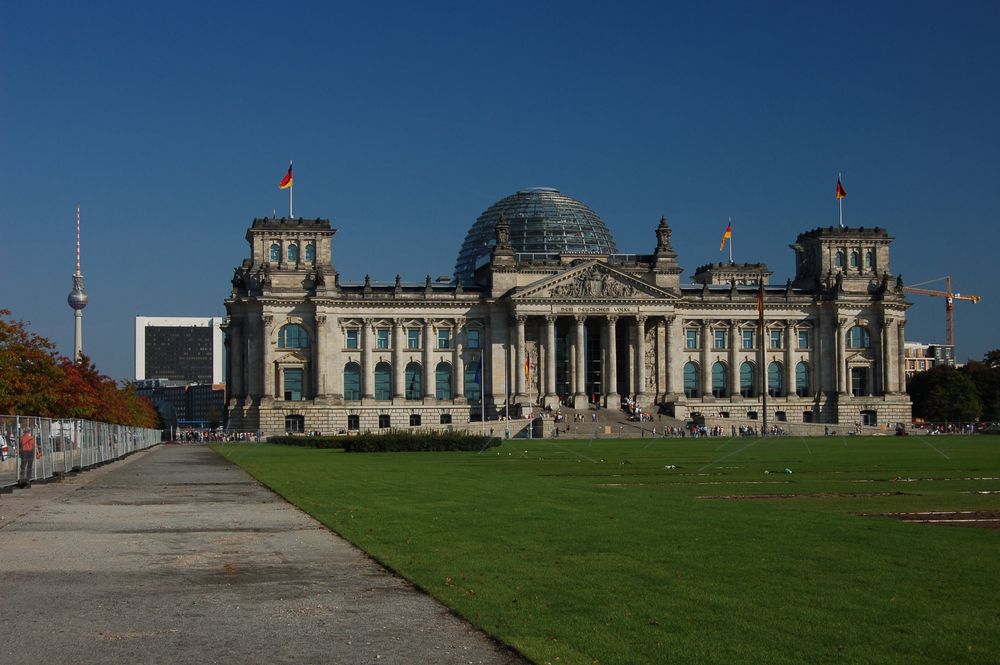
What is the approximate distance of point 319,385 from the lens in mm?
150750

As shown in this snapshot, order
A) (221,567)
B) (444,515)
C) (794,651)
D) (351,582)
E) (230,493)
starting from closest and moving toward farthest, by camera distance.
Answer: (794,651), (351,582), (221,567), (444,515), (230,493)

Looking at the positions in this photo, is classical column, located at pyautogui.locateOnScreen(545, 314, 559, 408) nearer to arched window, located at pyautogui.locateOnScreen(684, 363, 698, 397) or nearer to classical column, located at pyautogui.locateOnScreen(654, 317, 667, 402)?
classical column, located at pyautogui.locateOnScreen(654, 317, 667, 402)

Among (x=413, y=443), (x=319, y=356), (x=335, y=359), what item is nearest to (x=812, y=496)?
(x=413, y=443)

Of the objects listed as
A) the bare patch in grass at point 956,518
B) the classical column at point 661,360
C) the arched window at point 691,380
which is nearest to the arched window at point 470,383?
the classical column at point 661,360

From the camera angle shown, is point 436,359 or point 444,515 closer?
point 444,515

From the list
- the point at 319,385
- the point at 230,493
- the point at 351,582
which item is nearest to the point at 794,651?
the point at 351,582

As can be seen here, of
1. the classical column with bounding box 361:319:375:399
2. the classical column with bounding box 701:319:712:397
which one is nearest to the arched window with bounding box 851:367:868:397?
the classical column with bounding box 701:319:712:397

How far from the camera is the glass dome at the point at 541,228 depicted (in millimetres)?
171625

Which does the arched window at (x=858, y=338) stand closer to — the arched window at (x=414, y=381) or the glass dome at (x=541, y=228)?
the glass dome at (x=541, y=228)

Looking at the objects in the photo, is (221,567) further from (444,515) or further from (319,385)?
(319,385)

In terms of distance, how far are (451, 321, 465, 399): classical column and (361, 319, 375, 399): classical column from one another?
399 inches

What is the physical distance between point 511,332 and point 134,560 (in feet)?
435

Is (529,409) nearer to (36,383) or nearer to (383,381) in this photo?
(383,381)

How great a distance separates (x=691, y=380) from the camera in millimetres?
163000
